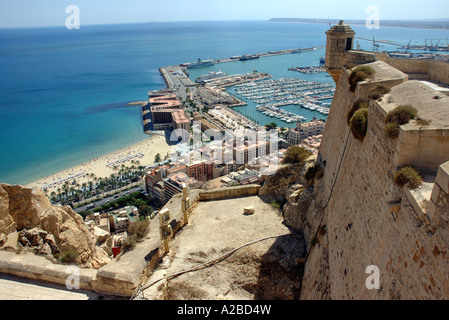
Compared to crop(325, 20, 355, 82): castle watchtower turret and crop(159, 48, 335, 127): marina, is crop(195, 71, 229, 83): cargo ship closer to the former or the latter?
crop(159, 48, 335, 127): marina

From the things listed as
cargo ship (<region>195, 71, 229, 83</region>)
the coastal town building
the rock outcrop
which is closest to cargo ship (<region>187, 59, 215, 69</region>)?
cargo ship (<region>195, 71, 229, 83</region>)

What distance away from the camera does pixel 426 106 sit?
15.0ft

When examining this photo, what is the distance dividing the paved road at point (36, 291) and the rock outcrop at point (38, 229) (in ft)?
3.02

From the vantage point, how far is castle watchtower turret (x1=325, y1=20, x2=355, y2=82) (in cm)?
903

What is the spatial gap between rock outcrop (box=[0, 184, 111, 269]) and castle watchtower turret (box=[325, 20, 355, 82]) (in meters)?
7.92

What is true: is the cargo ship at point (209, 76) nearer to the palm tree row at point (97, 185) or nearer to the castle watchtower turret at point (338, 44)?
the palm tree row at point (97, 185)

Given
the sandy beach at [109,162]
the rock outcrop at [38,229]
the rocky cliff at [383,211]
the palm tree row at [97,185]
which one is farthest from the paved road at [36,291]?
the sandy beach at [109,162]

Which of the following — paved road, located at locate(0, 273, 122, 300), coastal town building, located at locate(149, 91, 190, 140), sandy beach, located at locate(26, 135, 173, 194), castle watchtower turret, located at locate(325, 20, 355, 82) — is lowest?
sandy beach, located at locate(26, 135, 173, 194)

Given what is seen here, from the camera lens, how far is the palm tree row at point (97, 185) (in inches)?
1277

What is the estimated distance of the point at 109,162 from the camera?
38.8 m

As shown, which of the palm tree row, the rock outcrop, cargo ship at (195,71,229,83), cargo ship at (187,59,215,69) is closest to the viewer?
the rock outcrop

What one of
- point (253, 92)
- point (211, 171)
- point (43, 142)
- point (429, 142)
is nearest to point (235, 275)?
point (429, 142)

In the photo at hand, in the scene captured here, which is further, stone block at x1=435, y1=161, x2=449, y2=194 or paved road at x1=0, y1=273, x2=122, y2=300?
paved road at x1=0, y1=273, x2=122, y2=300
